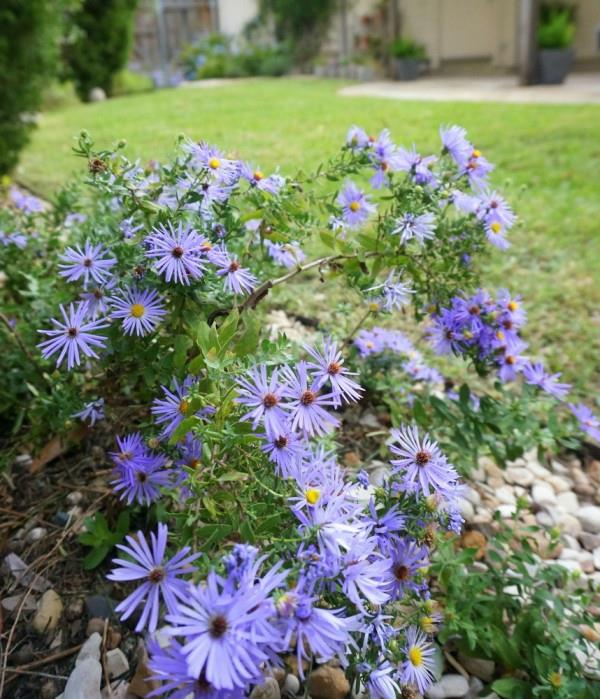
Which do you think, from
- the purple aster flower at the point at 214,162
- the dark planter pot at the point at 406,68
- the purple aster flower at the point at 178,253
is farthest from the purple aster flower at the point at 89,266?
the dark planter pot at the point at 406,68

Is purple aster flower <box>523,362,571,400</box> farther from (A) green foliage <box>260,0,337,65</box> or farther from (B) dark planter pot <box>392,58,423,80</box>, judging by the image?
(A) green foliage <box>260,0,337,65</box>

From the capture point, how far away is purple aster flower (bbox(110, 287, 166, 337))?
1046 mm

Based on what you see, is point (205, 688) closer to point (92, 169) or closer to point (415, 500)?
point (415, 500)

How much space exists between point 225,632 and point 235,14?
1515 cm

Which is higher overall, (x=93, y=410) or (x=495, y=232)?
(x=495, y=232)

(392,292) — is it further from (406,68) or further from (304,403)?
(406,68)

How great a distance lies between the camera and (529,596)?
1.19 metres

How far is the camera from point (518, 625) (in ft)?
3.74

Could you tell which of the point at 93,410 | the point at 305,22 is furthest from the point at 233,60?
the point at 93,410

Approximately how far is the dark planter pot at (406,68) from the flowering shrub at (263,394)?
8.77 meters

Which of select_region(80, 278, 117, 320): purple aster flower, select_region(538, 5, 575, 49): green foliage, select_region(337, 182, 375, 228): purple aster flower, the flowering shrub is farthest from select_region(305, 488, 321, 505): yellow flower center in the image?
select_region(538, 5, 575, 49): green foliage

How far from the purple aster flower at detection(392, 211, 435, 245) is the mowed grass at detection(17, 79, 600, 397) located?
33 cm

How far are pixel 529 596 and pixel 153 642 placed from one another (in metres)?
0.74

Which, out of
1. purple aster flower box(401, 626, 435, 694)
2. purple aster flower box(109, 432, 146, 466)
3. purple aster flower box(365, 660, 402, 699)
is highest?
purple aster flower box(109, 432, 146, 466)
